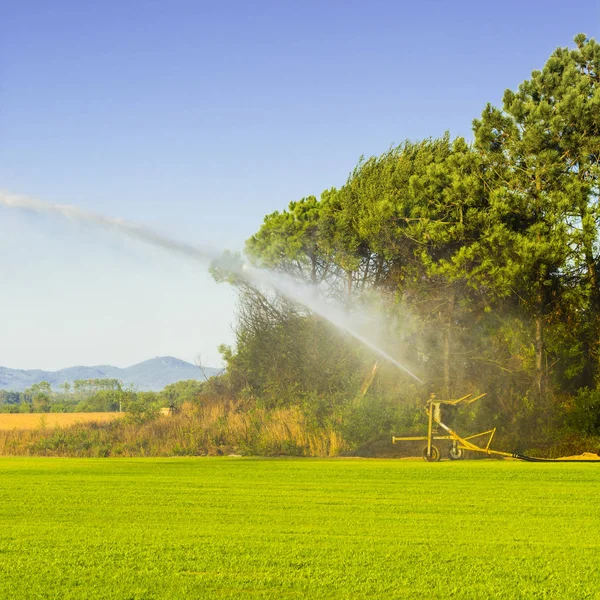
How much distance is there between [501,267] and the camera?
2694 centimetres

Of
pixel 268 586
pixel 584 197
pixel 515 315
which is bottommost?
pixel 268 586

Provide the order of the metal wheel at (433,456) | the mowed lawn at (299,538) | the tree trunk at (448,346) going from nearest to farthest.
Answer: the mowed lawn at (299,538) → the metal wheel at (433,456) → the tree trunk at (448,346)

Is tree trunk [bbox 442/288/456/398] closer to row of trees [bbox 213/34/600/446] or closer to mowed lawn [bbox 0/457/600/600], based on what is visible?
row of trees [bbox 213/34/600/446]

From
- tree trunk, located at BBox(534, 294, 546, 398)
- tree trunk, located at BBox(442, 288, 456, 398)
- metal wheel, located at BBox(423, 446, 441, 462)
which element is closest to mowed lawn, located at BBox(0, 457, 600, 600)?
metal wheel, located at BBox(423, 446, 441, 462)

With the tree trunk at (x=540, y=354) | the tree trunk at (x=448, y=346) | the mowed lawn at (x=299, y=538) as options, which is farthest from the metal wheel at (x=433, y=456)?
the tree trunk at (x=448, y=346)

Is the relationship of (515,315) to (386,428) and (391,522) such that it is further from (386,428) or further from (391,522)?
(391,522)

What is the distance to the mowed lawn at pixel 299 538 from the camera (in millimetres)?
6488

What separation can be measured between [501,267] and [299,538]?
1964 centimetres

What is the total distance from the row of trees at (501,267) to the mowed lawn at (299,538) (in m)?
12.6

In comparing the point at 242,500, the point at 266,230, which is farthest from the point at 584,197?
the point at 242,500

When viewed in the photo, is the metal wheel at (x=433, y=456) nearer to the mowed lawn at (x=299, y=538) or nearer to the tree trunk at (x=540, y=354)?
the mowed lawn at (x=299, y=538)

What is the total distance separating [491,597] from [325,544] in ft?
7.68

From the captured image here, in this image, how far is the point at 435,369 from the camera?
30750mm

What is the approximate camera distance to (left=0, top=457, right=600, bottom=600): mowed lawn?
21.3 ft
